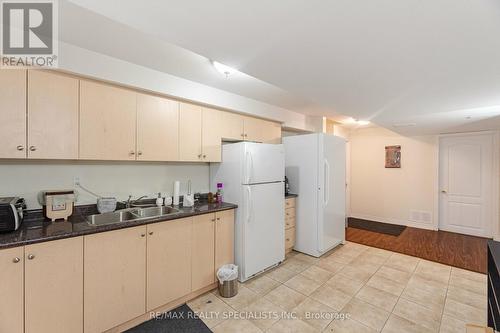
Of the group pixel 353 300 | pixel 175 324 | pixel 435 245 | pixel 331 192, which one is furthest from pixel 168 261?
pixel 435 245

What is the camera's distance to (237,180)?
2.68 m

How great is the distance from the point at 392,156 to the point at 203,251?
505 cm

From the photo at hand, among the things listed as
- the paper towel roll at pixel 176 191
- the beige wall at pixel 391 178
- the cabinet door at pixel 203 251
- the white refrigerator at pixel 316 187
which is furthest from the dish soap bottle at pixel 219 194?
the beige wall at pixel 391 178

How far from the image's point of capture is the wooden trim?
186cm

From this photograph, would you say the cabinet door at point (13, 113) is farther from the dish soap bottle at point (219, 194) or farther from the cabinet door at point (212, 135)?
the dish soap bottle at point (219, 194)

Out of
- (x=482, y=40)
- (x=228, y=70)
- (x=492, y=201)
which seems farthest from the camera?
(x=492, y=201)

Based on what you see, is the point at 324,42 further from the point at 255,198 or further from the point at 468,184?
the point at 468,184

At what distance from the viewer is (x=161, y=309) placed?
6.80ft

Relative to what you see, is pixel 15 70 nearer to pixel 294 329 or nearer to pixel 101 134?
pixel 101 134

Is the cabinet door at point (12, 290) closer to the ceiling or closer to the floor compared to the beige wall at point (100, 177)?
closer to the floor

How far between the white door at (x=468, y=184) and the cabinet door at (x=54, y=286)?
20.9ft

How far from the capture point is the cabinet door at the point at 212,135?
2.72 m

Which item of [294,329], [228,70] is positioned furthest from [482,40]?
[294,329]

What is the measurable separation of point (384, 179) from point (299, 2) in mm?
5447
